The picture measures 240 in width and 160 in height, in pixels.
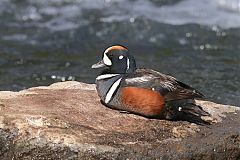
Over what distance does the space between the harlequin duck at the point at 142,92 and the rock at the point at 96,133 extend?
79 millimetres

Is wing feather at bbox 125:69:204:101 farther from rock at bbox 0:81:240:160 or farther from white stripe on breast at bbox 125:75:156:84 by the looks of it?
rock at bbox 0:81:240:160

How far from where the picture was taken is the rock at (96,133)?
4.77m

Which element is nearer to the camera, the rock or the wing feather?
the rock

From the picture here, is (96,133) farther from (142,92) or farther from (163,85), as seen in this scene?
(163,85)

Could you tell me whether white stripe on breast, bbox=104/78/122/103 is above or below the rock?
above

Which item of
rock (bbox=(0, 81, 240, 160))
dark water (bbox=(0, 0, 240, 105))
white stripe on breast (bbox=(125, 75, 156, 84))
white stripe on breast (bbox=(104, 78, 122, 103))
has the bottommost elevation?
dark water (bbox=(0, 0, 240, 105))

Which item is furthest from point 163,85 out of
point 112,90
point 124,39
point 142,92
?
point 124,39

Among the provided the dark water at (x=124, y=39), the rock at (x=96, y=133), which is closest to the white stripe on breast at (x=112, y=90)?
the rock at (x=96, y=133)

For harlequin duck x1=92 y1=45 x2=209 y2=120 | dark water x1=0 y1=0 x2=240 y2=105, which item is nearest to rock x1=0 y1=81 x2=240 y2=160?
harlequin duck x1=92 y1=45 x2=209 y2=120

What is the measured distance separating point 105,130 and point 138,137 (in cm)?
24

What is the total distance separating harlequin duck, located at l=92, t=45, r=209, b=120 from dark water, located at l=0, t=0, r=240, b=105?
214cm

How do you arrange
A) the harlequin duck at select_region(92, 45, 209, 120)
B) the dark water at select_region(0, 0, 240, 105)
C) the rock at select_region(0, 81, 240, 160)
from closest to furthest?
1. the rock at select_region(0, 81, 240, 160)
2. the harlequin duck at select_region(92, 45, 209, 120)
3. the dark water at select_region(0, 0, 240, 105)

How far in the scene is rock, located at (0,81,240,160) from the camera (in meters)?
4.77

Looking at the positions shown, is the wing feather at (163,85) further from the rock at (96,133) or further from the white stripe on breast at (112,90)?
the rock at (96,133)
